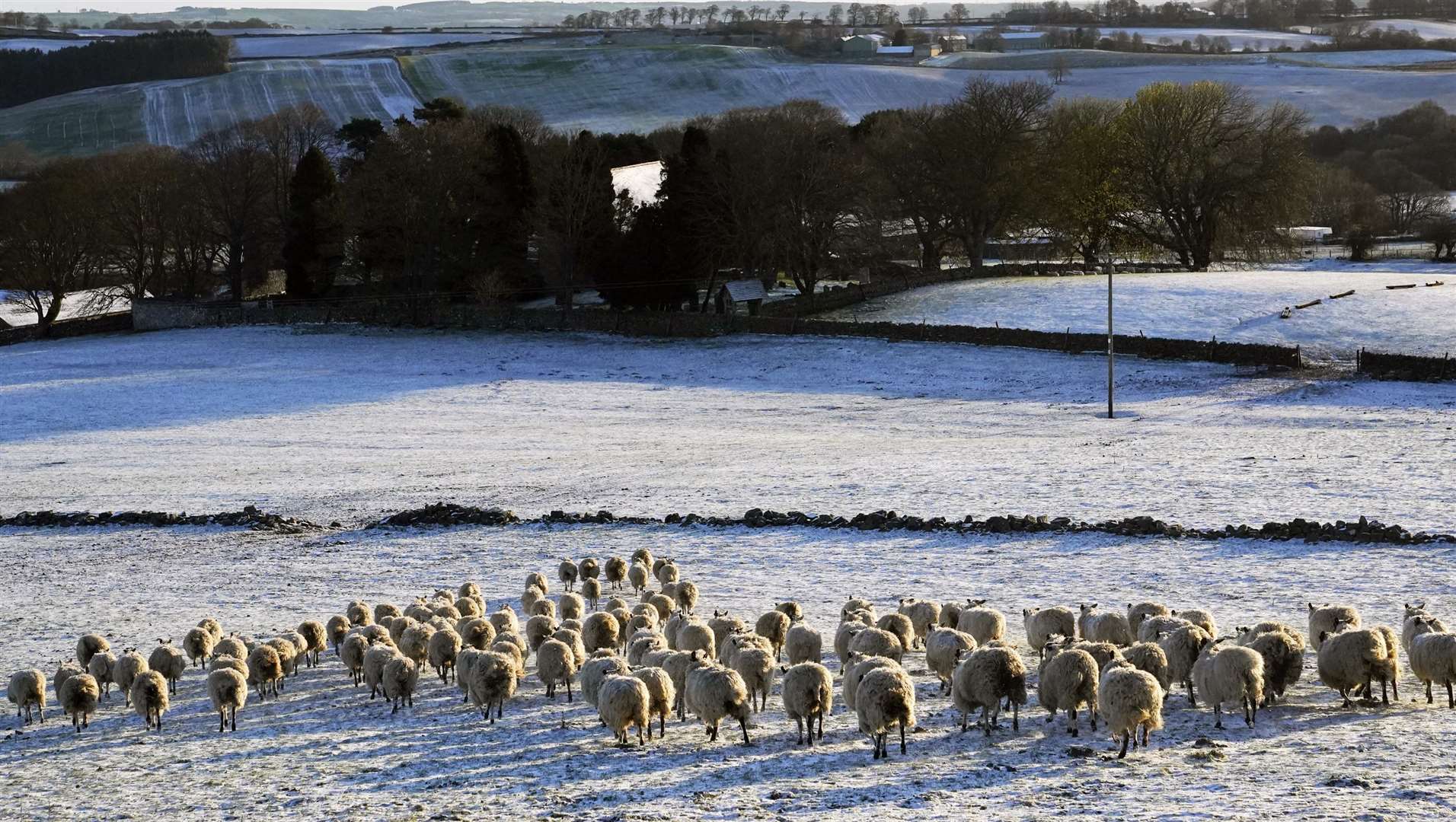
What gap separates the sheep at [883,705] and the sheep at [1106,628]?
4.51 metres

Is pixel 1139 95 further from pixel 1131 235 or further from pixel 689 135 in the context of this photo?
pixel 689 135

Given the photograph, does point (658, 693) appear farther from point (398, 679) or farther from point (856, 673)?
point (398, 679)

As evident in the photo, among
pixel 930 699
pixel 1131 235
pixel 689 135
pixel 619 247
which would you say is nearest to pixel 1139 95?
pixel 1131 235

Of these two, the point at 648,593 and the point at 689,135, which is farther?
the point at 689,135

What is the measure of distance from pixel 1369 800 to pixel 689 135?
70.5 meters

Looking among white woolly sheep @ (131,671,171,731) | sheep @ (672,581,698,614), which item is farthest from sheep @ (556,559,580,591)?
white woolly sheep @ (131,671,171,731)

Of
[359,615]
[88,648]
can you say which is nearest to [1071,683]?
[359,615]

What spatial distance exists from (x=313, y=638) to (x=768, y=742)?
8443 mm

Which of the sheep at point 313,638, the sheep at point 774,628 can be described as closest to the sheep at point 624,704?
the sheep at point 774,628

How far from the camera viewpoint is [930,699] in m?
18.4

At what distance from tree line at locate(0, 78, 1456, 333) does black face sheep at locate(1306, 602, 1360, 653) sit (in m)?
55.2

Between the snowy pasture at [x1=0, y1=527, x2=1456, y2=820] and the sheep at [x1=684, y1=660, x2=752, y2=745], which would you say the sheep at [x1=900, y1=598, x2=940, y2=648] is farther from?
the sheep at [x1=684, y1=660, x2=752, y2=745]

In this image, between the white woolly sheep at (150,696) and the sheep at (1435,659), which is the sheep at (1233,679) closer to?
the sheep at (1435,659)

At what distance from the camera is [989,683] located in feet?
54.4
